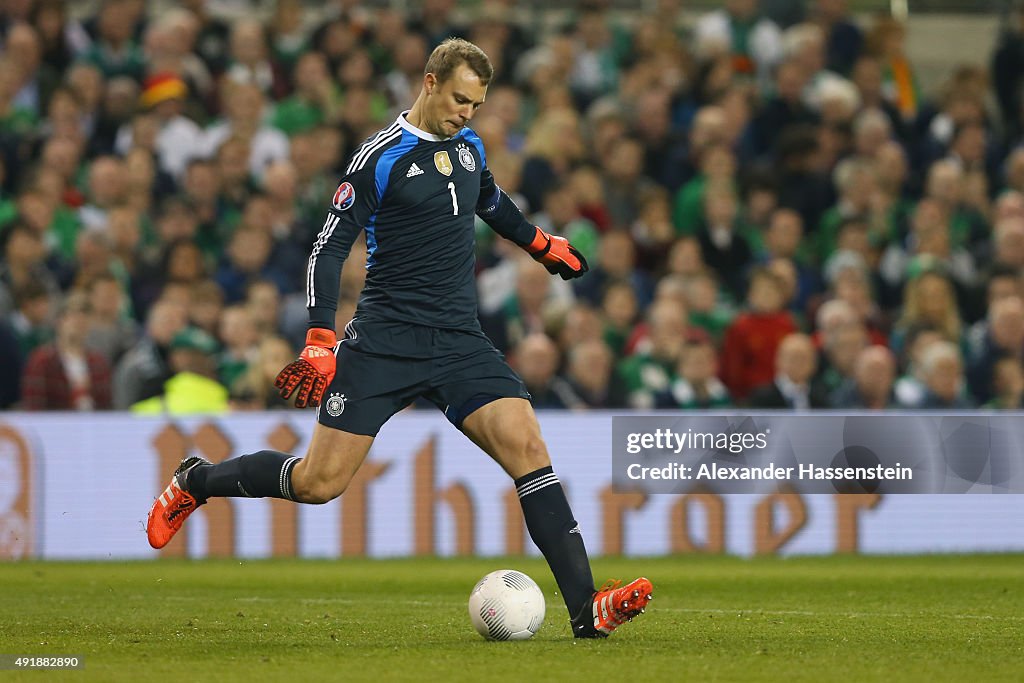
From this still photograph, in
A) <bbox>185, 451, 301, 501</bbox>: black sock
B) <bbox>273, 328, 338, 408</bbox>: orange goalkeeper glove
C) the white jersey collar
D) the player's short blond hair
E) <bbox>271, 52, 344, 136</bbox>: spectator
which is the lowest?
<bbox>185, 451, 301, 501</bbox>: black sock

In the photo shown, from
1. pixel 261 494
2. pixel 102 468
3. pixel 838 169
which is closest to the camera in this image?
pixel 261 494

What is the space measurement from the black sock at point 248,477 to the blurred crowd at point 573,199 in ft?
16.7

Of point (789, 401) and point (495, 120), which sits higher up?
point (495, 120)

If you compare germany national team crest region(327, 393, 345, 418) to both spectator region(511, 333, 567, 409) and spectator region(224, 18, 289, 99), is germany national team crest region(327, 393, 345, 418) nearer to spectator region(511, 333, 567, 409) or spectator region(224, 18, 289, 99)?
spectator region(511, 333, 567, 409)

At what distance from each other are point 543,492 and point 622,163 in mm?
8771

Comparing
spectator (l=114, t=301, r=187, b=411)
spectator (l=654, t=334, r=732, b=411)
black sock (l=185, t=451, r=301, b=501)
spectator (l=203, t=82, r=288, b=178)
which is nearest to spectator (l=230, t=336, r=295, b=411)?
spectator (l=114, t=301, r=187, b=411)

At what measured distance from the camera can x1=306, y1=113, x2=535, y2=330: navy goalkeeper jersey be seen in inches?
290

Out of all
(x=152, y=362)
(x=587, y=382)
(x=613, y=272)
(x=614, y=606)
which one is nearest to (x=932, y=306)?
(x=613, y=272)

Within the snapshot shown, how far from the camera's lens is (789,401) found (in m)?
13.5

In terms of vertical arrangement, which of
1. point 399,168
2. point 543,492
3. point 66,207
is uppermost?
point 66,207

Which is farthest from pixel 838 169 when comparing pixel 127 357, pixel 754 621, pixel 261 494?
pixel 261 494

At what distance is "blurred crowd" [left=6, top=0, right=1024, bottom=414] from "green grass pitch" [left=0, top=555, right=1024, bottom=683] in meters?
1.70

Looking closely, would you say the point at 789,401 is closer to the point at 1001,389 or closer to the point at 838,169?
the point at 1001,389

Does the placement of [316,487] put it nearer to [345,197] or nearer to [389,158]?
A: [345,197]
